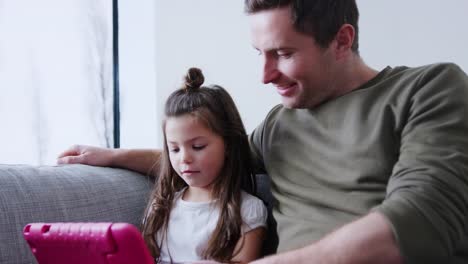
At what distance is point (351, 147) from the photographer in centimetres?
118

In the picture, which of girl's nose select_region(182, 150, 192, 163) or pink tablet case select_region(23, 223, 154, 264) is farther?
girl's nose select_region(182, 150, 192, 163)

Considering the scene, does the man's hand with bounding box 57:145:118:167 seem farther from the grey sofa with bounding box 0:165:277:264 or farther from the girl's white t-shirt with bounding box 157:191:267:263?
the girl's white t-shirt with bounding box 157:191:267:263

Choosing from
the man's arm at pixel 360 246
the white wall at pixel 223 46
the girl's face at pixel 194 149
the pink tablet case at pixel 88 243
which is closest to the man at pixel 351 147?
the man's arm at pixel 360 246

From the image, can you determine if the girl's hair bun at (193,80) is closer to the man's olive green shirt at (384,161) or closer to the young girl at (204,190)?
the young girl at (204,190)

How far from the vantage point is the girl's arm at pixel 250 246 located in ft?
4.34

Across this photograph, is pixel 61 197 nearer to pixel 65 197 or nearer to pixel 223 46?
pixel 65 197

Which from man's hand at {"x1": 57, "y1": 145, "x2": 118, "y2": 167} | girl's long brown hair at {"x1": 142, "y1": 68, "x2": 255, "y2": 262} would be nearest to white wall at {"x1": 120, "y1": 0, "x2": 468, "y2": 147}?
girl's long brown hair at {"x1": 142, "y1": 68, "x2": 255, "y2": 262}

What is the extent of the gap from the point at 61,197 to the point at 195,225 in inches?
12.1

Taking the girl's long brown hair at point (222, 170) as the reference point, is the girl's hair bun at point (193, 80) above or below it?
above

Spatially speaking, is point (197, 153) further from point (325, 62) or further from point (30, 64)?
point (30, 64)

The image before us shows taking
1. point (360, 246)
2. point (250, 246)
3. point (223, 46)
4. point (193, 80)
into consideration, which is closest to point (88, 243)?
point (360, 246)

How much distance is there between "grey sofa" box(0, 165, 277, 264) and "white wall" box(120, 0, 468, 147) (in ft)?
2.80

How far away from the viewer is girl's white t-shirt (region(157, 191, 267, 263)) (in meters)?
1.37

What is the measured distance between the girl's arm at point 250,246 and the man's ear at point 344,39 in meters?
0.44
